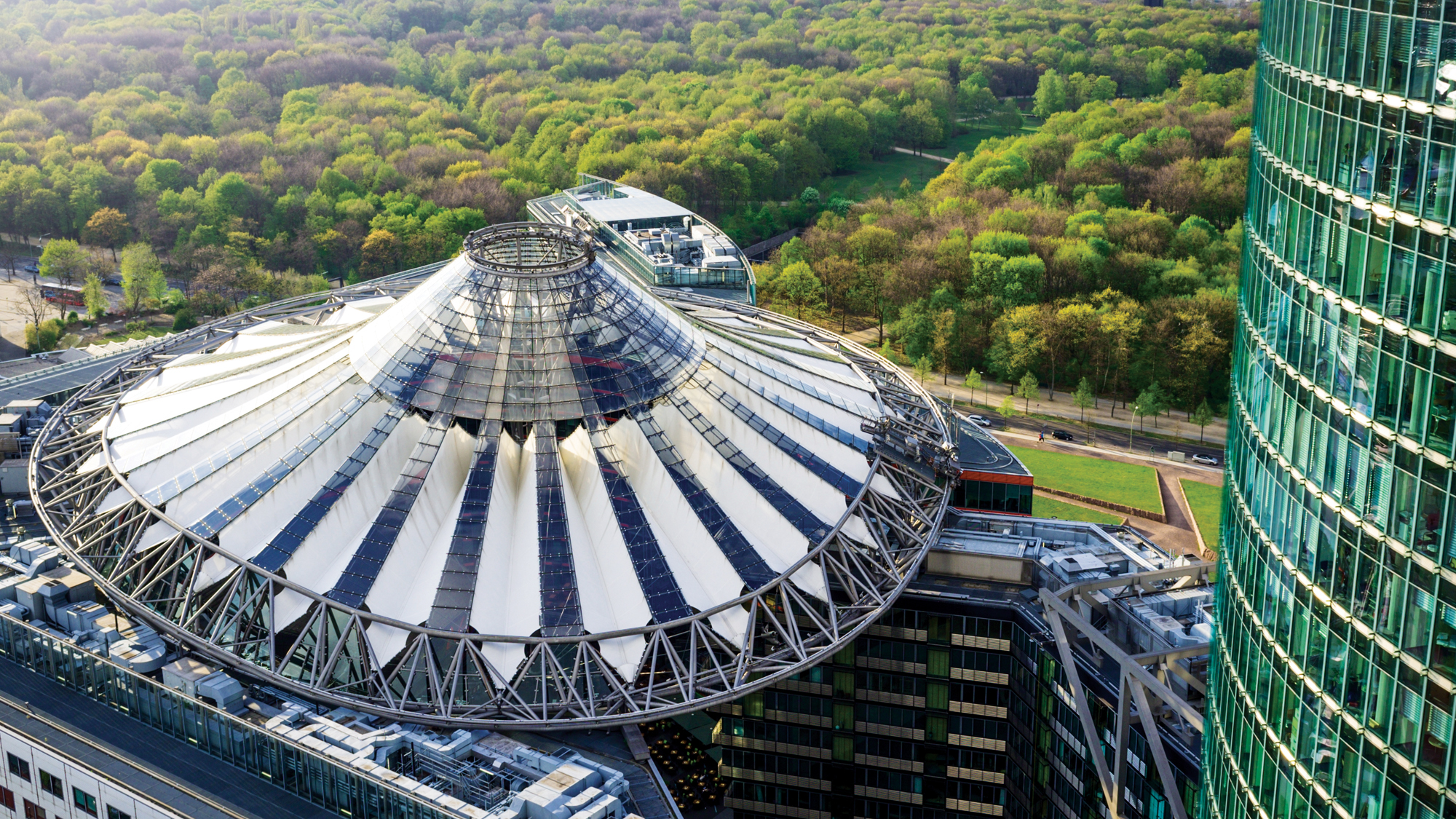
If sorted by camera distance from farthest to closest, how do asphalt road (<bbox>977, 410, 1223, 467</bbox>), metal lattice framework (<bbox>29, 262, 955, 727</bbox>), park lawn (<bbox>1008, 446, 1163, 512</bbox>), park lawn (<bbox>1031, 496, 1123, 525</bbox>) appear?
asphalt road (<bbox>977, 410, 1223, 467</bbox>)
park lawn (<bbox>1008, 446, 1163, 512</bbox>)
park lawn (<bbox>1031, 496, 1123, 525</bbox>)
metal lattice framework (<bbox>29, 262, 955, 727</bbox>)

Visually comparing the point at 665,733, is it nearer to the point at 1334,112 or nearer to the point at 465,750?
the point at 465,750

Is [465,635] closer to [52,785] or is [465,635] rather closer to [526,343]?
[52,785]

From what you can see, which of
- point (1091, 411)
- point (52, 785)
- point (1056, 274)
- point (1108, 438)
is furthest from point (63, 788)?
point (1056, 274)

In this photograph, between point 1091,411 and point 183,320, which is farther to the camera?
point 183,320

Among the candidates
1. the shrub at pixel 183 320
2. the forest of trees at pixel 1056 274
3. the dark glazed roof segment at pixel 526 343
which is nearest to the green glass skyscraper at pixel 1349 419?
the dark glazed roof segment at pixel 526 343

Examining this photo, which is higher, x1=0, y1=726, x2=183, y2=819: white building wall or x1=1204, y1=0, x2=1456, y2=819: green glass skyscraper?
x1=1204, y1=0, x2=1456, y2=819: green glass skyscraper

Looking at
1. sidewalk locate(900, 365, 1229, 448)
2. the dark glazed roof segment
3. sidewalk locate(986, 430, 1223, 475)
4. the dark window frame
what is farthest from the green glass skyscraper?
sidewalk locate(900, 365, 1229, 448)

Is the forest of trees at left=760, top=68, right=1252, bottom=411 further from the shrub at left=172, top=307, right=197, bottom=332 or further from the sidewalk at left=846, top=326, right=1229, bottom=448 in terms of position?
the shrub at left=172, top=307, right=197, bottom=332
